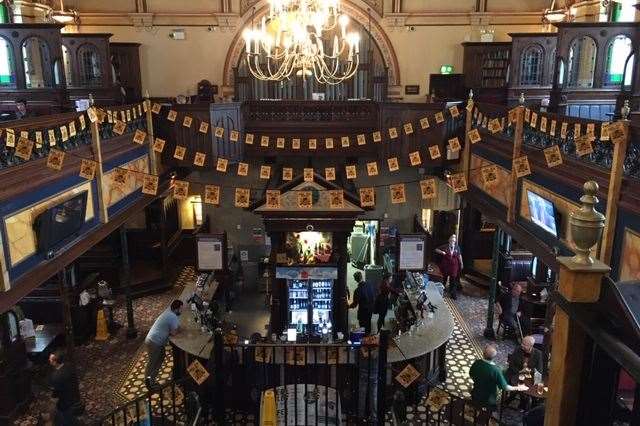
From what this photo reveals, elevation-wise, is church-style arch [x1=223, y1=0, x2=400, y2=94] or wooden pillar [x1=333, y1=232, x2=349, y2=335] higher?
church-style arch [x1=223, y1=0, x2=400, y2=94]

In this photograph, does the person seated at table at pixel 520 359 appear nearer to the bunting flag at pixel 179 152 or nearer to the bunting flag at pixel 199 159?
the bunting flag at pixel 199 159

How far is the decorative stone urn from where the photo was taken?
2.22m

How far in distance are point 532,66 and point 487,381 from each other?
9640 mm

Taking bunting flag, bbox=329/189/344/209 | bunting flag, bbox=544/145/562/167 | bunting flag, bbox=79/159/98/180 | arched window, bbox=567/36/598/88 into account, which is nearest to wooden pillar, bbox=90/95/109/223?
bunting flag, bbox=79/159/98/180

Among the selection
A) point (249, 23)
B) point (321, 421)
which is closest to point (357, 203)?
point (321, 421)

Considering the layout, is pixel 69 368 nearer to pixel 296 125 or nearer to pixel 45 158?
pixel 45 158

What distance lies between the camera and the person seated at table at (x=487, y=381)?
7238mm

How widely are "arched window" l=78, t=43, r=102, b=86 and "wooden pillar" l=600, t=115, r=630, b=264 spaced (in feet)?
40.8

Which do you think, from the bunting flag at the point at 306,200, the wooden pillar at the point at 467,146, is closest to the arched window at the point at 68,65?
the bunting flag at the point at 306,200

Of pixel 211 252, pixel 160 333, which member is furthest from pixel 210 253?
pixel 160 333

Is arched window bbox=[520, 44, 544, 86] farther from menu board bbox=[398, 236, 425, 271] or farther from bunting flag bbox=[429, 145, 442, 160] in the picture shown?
menu board bbox=[398, 236, 425, 271]

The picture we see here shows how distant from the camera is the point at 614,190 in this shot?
6.16m

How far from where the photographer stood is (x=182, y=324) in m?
9.31

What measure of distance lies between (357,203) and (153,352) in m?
4.35
